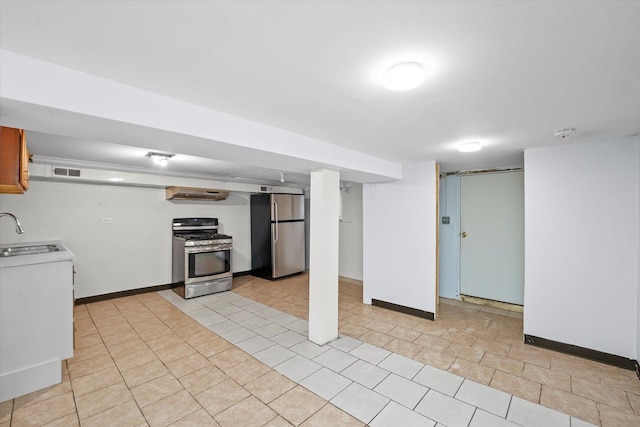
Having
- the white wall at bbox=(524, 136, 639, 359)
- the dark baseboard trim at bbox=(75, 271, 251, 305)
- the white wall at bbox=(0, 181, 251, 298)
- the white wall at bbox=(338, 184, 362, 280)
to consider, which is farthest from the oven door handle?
the white wall at bbox=(524, 136, 639, 359)

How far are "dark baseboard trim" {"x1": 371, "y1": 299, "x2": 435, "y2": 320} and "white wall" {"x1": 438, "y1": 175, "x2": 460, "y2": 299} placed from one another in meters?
1.17

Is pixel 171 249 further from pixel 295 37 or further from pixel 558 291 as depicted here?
pixel 558 291

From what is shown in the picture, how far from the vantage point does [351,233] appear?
6016mm

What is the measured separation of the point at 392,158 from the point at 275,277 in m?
3.63

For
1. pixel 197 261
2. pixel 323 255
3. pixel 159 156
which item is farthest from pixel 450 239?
pixel 159 156

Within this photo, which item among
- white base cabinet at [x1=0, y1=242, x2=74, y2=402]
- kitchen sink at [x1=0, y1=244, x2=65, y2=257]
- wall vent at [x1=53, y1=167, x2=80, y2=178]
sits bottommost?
white base cabinet at [x1=0, y1=242, x2=74, y2=402]

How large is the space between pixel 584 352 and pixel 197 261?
17.2ft

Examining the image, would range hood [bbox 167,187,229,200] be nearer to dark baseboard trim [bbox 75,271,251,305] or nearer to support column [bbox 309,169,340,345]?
dark baseboard trim [bbox 75,271,251,305]

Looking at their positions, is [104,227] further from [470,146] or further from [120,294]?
[470,146]

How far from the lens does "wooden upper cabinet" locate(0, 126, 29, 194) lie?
2.13 m

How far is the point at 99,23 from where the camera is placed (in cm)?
105

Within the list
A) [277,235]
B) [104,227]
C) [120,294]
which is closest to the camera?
[104,227]

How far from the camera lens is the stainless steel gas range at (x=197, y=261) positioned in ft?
15.5

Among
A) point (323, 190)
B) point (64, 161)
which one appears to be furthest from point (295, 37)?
point (64, 161)
